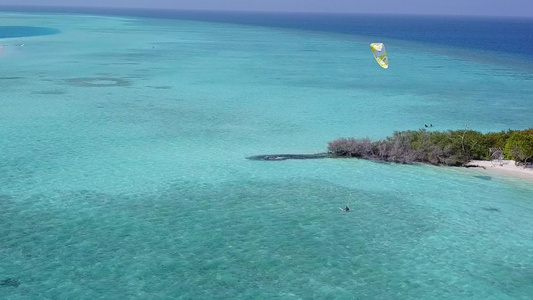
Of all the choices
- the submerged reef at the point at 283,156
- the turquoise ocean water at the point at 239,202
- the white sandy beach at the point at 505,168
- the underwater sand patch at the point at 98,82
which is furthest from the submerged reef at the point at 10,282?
the underwater sand patch at the point at 98,82

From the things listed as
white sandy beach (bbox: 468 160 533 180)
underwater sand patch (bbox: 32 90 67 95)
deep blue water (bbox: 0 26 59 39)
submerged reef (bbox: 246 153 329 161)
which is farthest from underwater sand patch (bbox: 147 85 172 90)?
deep blue water (bbox: 0 26 59 39)

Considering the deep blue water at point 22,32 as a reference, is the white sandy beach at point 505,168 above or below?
above

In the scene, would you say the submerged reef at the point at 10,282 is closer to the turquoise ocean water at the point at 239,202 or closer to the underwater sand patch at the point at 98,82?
the turquoise ocean water at the point at 239,202

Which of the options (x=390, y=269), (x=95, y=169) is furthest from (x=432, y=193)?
(x=95, y=169)

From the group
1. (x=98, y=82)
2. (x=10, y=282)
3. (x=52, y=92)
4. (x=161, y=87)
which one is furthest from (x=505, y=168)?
(x=98, y=82)

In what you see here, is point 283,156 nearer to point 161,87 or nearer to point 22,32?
point 161,87

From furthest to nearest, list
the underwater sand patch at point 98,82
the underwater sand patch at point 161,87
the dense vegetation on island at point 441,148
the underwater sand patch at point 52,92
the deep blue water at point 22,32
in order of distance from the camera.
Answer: the deep blue water at point 22,32 < the underwater sand patch at point 98,82 < the underwater sand patch at point 161,87 < the underwater sand patch at point 52,92 < the dense vegetation on island at point 441,148

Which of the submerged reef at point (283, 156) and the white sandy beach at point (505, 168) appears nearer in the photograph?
the white sandy beach at point (505, 168)
